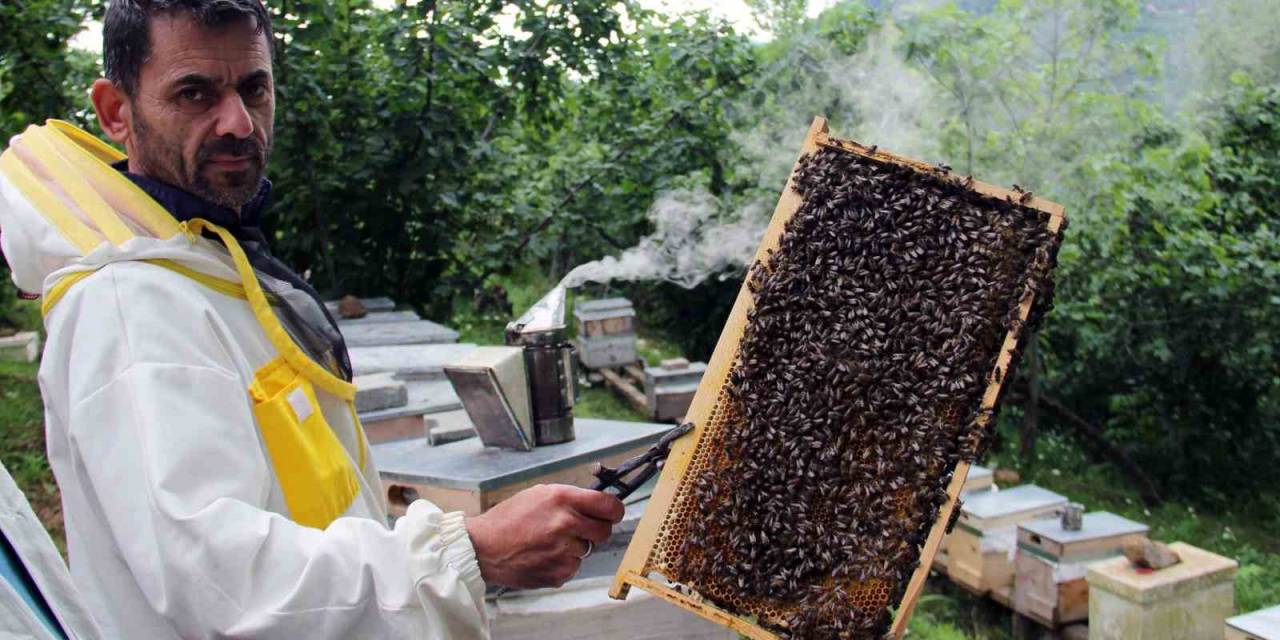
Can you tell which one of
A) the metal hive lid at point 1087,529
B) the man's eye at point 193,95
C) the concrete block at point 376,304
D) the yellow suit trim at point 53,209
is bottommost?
the metal hive lid at point 1087,529

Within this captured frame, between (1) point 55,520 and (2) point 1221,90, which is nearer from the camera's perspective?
(1) point 55,520

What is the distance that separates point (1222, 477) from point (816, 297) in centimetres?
646

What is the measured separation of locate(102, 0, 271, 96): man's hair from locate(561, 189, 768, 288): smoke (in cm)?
144

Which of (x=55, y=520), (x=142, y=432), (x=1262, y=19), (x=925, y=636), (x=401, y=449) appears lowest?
(x=925, y=636)

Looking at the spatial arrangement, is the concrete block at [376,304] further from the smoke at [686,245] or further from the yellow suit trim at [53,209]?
the yellow suit trim at [53,209]

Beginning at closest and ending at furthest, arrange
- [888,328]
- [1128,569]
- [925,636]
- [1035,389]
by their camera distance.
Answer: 1. [888,328]
2. [1128,569]
3. [925,636]
4. [1035,389]

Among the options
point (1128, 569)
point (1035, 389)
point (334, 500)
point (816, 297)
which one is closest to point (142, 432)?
point (334, 500)

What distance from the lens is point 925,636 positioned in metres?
5.27

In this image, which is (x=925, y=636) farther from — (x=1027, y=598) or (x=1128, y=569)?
(x=1128, y=569)

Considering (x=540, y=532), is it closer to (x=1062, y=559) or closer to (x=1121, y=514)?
(x=1062, y=559)

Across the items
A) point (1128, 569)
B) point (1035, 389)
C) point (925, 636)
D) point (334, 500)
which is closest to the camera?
point (334, 500)

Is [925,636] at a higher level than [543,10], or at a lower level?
lower

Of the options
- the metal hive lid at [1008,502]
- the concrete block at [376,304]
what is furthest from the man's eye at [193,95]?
the concrete block at [376,304]

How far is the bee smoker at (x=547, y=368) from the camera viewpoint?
309cm
